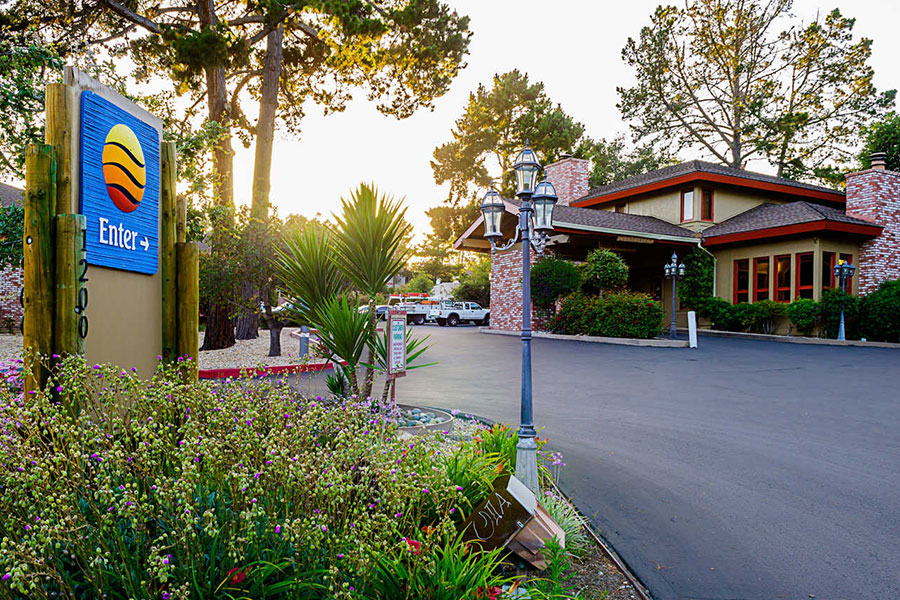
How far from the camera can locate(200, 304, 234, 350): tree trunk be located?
47.2 feet

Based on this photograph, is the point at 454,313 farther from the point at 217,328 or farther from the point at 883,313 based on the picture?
the point at 883,313

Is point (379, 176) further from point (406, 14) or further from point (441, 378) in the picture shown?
point (406, 14)

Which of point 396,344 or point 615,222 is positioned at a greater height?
point 615,222

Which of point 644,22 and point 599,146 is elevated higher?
point 644,22

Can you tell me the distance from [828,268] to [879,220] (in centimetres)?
288

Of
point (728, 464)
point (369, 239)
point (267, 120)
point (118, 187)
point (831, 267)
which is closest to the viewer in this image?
point (118, 187)

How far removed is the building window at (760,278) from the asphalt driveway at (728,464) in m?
9.78

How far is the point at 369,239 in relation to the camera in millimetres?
5961

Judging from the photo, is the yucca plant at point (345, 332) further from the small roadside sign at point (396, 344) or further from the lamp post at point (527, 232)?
the lamp post at point (527, 232)

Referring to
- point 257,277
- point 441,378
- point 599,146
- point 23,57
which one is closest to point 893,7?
point 441,378

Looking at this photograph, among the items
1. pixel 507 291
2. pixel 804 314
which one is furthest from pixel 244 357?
pixel 804 314

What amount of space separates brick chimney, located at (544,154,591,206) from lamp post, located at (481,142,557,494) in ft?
73.8

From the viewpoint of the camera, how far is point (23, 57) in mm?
7465

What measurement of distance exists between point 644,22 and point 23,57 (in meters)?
36.1
